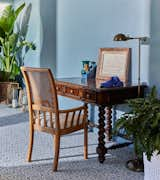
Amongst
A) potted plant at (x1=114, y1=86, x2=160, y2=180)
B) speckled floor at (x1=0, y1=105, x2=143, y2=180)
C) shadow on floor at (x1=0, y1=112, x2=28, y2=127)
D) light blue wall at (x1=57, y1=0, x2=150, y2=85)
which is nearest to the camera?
potted plant at (x1=114, y1=86, x2=160, y2=180)

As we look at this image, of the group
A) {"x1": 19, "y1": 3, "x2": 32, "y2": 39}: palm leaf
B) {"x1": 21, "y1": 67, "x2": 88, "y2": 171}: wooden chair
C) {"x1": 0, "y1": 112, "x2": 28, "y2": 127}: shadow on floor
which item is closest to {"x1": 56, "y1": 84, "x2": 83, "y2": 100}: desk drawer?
{"x1": 21, "y1": 67, "x2": 88, "y2": 171}: wooden chair

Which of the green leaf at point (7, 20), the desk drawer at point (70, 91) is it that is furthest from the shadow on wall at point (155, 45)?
the green leaf at point (7, 20)

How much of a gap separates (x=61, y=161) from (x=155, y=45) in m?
1.50

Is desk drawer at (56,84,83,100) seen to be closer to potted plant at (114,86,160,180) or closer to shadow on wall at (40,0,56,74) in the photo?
potted plant at (114,86,160,180)

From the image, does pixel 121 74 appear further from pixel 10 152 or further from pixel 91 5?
pixel 10 152

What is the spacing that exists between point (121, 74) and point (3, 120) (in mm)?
2181

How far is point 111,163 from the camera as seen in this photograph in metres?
3.20

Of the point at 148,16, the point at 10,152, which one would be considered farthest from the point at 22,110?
the point at 148,16

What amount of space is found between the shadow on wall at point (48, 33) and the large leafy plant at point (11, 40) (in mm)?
574

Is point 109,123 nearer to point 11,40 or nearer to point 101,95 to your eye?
point 101,95

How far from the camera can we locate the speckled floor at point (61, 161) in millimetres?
2894

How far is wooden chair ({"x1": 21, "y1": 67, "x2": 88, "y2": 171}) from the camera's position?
2963mm

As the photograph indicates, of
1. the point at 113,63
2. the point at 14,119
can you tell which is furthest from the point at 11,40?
the point at 113,63

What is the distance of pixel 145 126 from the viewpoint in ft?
8.11
